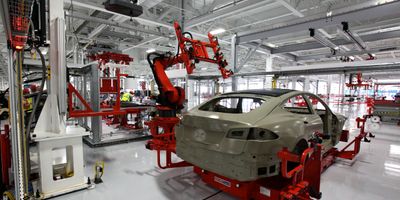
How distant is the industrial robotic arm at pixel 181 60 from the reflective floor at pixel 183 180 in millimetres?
1305

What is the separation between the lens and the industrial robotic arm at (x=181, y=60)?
3.82 metres

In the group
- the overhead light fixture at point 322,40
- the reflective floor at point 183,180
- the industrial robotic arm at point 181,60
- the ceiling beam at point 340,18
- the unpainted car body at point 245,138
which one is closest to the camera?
the unpainted car body at point 245,138

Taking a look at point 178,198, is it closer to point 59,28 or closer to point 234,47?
point 59,28

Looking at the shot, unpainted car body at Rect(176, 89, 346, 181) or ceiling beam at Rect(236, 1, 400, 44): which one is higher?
ceiling beam at Rect(236, 1, 400, 44)

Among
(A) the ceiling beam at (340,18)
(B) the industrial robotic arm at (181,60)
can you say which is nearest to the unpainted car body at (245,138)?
(B) the industrial robotic arm at (181,60)

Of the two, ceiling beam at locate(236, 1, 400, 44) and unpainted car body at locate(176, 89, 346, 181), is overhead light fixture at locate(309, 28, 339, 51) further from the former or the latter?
unpainted car body at locate(176, 89, 346, 181)

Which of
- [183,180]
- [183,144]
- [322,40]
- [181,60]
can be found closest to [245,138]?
[183,144]

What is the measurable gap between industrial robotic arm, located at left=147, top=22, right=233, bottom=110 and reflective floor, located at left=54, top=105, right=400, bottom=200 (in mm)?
1305

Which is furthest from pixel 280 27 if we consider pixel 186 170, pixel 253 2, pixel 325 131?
pixel 186 170

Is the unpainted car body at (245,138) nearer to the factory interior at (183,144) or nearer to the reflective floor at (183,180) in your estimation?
the factory interior at (183,144)

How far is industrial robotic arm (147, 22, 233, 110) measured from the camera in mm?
3820

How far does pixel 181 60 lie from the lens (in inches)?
158

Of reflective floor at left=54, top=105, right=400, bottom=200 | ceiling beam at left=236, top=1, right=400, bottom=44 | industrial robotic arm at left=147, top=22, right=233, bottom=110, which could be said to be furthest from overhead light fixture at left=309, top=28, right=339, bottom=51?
reflective floor at left=54, top=105, right=400, bottom=200

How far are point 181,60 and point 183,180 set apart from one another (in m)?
2.20
